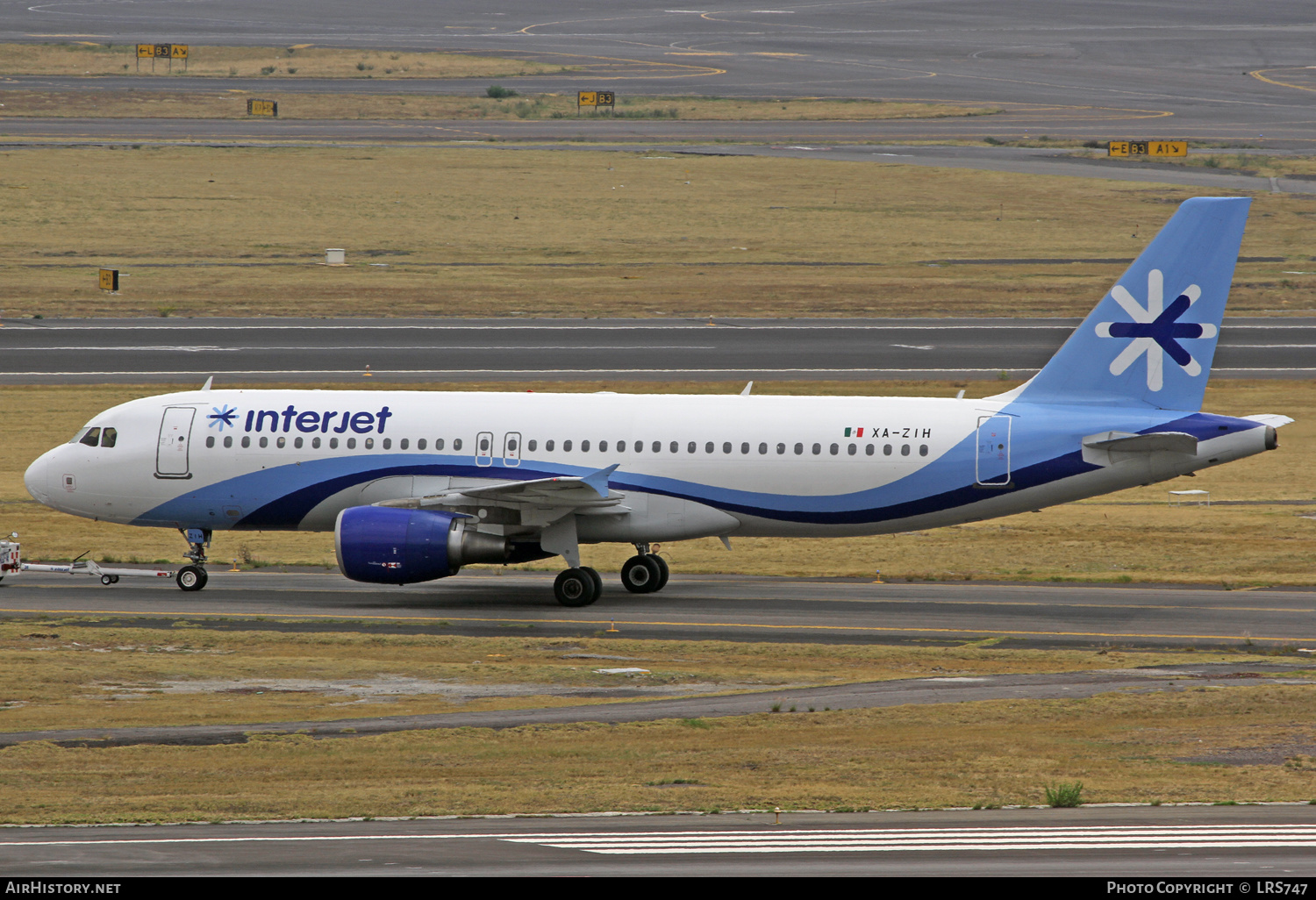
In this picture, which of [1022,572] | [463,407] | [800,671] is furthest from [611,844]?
[1022,572]

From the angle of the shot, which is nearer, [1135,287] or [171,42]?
[1135,287]

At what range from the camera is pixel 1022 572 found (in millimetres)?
39781

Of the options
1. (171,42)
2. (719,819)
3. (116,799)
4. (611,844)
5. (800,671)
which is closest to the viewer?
(611,844)

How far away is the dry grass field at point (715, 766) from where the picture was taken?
1991 centimetres

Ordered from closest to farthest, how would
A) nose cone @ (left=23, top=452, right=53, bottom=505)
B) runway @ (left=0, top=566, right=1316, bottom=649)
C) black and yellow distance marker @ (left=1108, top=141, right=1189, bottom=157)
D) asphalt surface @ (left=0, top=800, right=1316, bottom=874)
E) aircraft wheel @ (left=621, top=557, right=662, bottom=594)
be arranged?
asphalt surface @ (left=0, top=800, right=1316, bottom=874) < runway @ (left=0, top=566, right=1316, bottom=649) < aircraft wheel @ (left=621, top=557, right=662, bottom=594) < nose cone @ (left=23, top=452, right=53, bottom=505) < black and yellow distance marker @ (left=1108, top=141, right=1189, bottom=157)

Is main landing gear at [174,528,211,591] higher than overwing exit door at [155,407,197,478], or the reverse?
overwing exit door at [155,407,197,478]

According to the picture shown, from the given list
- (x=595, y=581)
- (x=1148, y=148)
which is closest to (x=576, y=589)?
(x=595, y=581)

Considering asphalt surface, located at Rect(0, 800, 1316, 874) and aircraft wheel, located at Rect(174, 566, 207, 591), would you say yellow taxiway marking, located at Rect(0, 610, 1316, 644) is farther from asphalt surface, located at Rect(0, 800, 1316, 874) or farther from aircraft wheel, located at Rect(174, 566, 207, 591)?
asphalt surface, located at Rect(0, 800, 1316, 874)

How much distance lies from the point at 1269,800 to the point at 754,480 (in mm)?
17762

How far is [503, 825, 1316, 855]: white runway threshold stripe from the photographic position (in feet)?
55.5

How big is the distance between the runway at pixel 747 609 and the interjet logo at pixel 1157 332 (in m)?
5.19

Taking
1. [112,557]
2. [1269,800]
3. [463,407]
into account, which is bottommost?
Answer: [1269,800]

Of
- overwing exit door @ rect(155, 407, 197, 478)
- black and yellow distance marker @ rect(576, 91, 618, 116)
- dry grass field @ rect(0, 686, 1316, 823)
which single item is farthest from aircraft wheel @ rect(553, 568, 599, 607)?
black and yellow distance marker @ rect(576, 91, 618, 116)

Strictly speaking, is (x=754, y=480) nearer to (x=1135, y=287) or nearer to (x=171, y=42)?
(x=1135, y=287)
